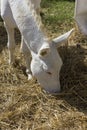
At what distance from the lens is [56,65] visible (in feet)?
13.7

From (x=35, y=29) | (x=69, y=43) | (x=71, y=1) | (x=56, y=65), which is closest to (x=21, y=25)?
(x=35, y=29)

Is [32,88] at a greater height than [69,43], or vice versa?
[69,43]

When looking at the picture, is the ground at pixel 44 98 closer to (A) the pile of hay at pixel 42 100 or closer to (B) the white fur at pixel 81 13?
(A) the pile of hay at pixel 42 100

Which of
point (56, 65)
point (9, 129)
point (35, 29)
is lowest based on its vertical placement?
point (9, 129)

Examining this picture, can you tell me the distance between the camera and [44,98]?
459cm

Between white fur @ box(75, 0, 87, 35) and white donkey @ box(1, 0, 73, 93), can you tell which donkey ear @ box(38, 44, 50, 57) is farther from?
white fur @ box(75, 0, 87, 35)

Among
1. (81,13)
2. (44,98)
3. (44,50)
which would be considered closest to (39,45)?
(44,50)

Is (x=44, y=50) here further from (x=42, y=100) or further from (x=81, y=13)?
(x=42, y=100)

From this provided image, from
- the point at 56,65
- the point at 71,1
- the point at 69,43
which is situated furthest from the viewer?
the point at 71,1

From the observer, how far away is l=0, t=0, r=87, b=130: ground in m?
4.25

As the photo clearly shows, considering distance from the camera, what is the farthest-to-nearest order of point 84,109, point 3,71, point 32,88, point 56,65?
point 3,71
point 32,88
point 84,109
point 56,65

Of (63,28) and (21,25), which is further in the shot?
(63,28)

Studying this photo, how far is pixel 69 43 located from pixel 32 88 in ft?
4.47

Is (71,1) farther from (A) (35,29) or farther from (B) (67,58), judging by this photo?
(A) (35,29)
